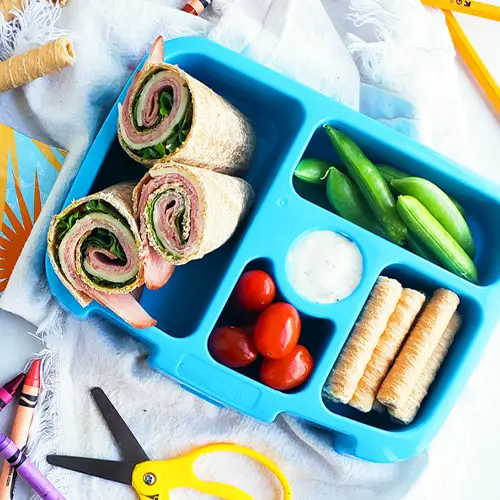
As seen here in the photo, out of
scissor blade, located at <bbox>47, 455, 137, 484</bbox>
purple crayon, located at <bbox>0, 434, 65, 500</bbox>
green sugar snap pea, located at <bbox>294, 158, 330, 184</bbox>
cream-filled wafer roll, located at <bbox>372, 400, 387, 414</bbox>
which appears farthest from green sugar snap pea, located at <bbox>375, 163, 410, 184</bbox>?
purple crayon, located at <bbox>0, 434, 65, 500</bbox>

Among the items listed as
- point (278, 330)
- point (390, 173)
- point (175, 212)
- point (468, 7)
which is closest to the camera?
point (175, 212)

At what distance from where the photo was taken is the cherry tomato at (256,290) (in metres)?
1.32

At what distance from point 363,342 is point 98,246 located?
20.7 inches

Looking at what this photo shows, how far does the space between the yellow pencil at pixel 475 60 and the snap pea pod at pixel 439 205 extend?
1.12ft

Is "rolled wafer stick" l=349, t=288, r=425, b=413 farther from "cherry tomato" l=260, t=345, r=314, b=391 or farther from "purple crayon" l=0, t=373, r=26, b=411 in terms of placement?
"purple crayon" l=0, t=373, r=26, b=411

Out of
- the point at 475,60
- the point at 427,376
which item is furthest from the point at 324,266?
the point at 475,60

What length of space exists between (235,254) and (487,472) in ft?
2.53

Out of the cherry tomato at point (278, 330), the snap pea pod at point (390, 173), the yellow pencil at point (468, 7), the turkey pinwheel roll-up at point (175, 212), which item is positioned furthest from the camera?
the yellow pencil at point (468, 7)

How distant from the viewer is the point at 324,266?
1338 millimetres

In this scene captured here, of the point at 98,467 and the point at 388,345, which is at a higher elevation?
the point at 388,345

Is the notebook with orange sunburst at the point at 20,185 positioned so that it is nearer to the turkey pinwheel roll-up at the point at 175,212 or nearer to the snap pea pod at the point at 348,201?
the turkey pinwheel roll-up at the point at 175,212

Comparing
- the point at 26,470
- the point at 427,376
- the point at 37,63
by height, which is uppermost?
the point at 37,63

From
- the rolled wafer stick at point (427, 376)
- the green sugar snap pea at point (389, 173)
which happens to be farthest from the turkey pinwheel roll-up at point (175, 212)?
the rolled wafer stick at point (427, 376)

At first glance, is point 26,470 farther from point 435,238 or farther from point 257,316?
point 435,238
